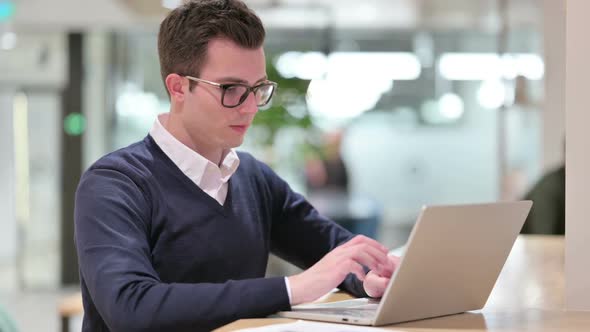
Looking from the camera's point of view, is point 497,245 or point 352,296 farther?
point 352,296

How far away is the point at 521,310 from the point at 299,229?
21.6 inches

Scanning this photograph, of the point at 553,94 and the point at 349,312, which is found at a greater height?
the point at 349,312

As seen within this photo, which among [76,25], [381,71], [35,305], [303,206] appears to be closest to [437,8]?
[381,71]

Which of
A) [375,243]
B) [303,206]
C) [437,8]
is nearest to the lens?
[375,243]

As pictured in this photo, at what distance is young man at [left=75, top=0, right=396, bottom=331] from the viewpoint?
5.39ft

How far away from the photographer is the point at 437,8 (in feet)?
33.8

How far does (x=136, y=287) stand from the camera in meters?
1.64

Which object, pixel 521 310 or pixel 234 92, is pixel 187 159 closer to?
pixel 234 92

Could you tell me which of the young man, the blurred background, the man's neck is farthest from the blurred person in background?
the blurred background

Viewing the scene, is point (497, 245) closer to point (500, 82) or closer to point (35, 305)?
point (35, 305)

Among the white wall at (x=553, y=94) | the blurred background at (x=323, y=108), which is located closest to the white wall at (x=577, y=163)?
the white wall at (x=553, y=94)

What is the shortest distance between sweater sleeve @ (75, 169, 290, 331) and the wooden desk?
0.04 meters

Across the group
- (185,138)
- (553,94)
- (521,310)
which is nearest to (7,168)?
(553,94)

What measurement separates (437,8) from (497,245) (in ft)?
28.7
